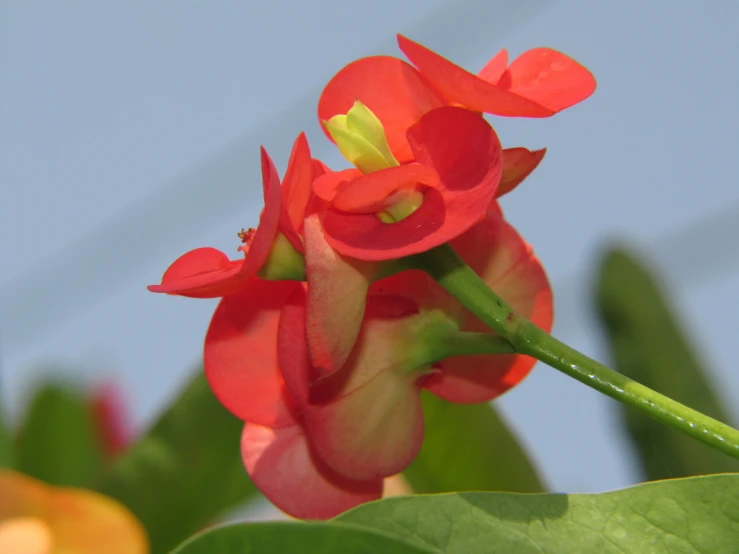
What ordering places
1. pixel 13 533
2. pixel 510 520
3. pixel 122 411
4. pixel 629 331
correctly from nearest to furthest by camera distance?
pixel 510 520 < pixel 13 533 < pixel 122 411 < pixel 629 331

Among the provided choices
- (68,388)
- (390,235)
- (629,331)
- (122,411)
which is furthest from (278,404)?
(629,331)

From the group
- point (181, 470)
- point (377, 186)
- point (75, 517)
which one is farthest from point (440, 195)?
point (181, 470)

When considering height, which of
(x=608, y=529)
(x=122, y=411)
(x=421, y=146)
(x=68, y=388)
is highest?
(x=421, y=146)

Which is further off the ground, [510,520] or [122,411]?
[510,520]

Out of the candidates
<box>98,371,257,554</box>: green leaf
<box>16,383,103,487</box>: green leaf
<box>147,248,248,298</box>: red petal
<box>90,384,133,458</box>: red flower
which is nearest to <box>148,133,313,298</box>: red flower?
<box>147,248,248,298</box>: red petal

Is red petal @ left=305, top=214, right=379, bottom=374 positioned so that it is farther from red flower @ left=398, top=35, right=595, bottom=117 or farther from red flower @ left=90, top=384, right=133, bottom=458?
red flower @ left=90, top=384, right=133, bottom=458

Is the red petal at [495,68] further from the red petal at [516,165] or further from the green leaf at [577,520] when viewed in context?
the green leaf at [577,520]

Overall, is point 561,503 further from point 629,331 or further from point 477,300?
point 629,331
